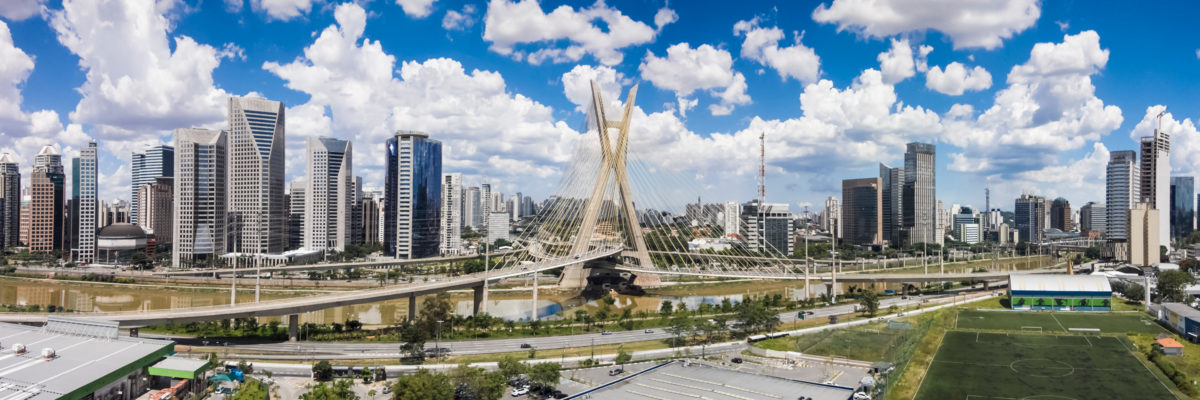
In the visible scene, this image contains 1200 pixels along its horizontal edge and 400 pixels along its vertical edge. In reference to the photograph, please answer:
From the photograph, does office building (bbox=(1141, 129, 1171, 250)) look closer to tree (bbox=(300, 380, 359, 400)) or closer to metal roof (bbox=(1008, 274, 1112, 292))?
metal roof (bbox=(1008, 274, 1112, 292))

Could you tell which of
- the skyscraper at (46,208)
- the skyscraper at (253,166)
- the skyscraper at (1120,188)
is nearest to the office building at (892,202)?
the skyscraper at (1120,188)

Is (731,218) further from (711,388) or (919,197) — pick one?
(711,388)

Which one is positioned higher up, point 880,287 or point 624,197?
point 624,197

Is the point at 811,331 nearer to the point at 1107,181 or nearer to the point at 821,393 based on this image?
the point at 821,393

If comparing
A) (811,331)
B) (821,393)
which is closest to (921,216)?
(811,331)

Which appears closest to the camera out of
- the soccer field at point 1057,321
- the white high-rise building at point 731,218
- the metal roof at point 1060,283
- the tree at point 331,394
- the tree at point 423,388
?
the tree at point 423,388

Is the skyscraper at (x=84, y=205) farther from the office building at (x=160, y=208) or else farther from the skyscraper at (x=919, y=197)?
the skyscraper at (x=919, y=197)

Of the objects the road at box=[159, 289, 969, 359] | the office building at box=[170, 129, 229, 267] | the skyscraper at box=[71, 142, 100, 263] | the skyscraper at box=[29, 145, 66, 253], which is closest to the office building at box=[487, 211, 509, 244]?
the office building at box=[170, 129, 229, 267]
